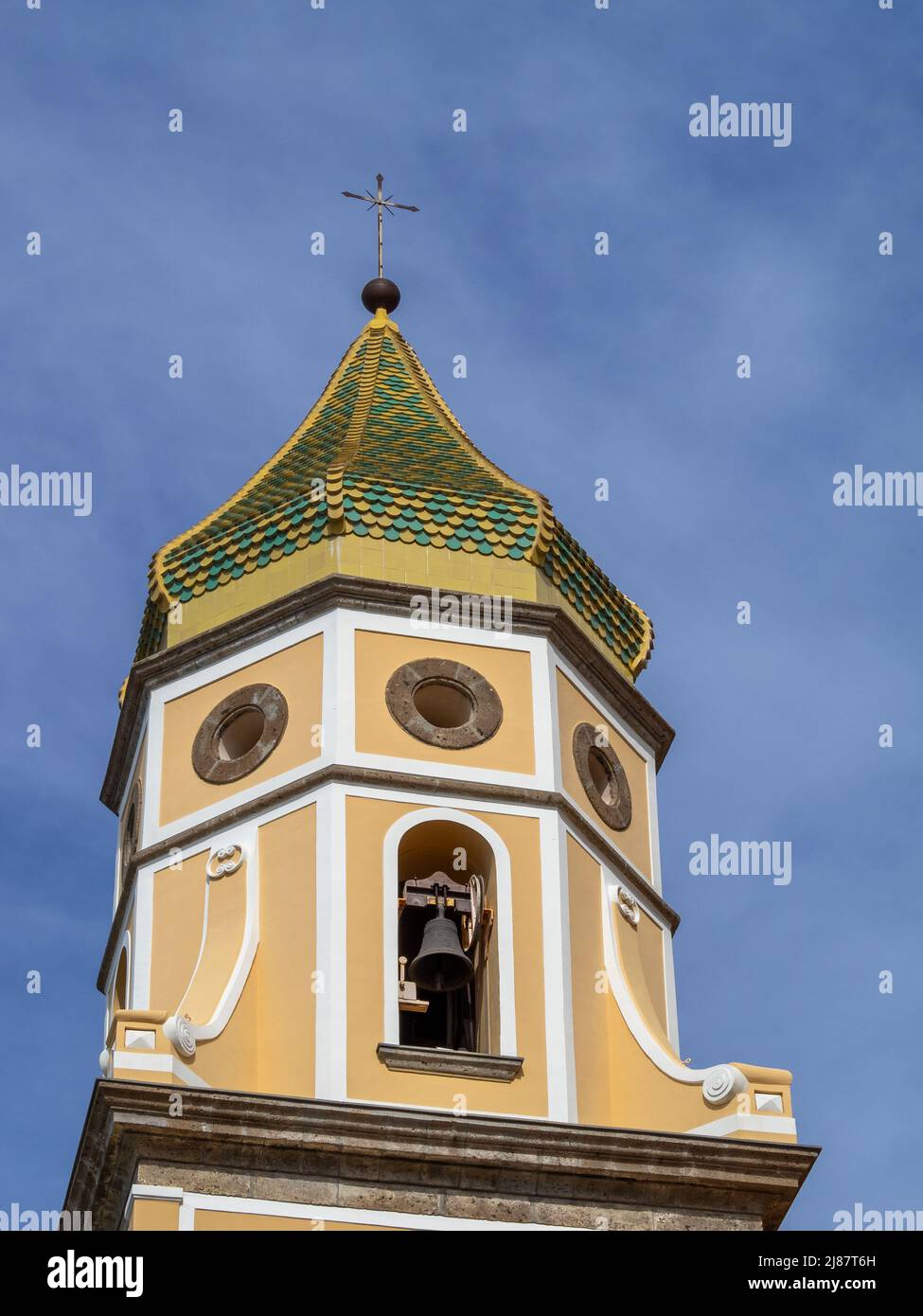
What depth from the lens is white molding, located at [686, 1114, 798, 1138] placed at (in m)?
28.4

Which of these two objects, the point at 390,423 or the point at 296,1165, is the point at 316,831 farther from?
the point at 390,423

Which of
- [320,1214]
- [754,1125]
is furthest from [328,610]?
[320,1214]

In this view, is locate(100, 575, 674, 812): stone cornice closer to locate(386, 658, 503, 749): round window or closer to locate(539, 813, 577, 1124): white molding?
locate(386, 658, 503, 749): round window

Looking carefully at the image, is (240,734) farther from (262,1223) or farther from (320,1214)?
(262,1223)

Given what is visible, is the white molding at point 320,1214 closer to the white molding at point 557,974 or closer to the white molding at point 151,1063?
the white molding at point 151,1063

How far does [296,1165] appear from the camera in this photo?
27234 millimetres

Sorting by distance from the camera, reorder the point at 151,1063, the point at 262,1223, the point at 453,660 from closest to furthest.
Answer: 1. the point at 262,1223
2. the point at 151,1063
3. the point at 453,660

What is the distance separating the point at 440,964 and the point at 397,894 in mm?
737

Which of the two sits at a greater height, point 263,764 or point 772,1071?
point 263,764

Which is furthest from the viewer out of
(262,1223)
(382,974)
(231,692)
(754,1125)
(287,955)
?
(231,692)

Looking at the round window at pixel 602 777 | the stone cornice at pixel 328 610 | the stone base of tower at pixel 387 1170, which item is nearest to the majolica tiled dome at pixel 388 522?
the stone cornice at pixel 328 610

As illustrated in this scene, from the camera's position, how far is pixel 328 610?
3167 centimetres

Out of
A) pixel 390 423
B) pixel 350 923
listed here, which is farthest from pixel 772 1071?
pixel 390 423
